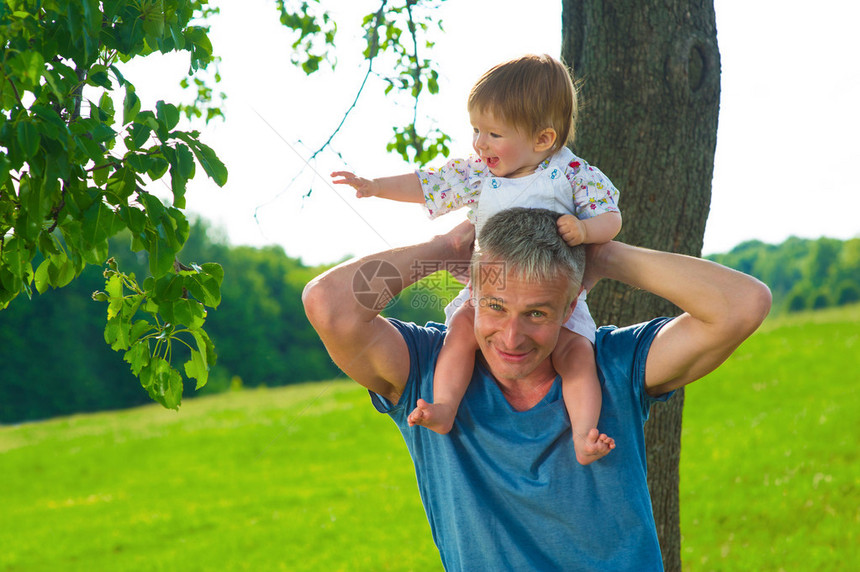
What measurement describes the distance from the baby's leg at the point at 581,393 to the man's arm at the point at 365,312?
452 mm

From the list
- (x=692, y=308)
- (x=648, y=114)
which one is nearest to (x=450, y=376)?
(x=692, y=308)

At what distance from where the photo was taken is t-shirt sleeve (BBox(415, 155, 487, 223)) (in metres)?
2.35

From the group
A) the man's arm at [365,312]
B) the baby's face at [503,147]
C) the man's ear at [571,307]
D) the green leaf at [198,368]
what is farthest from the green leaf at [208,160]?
the man's ear at [571,307]

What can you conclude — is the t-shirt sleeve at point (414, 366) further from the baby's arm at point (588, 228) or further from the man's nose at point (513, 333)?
the baby's arm at point (588, 228)

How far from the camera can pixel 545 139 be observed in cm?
232

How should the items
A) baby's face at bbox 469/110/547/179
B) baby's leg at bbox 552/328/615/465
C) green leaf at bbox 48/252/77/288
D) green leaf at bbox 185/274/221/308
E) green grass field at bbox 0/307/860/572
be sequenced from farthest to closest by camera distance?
1. green grass field at bbox 0/307/860/572
2. baby's face at bbox 469/110/547/179
3. green leaf at bbox 48/252/77/288
4. green leaf at bbox 185/274/221/308
5. baby's leg at bbox 552/328/615/465

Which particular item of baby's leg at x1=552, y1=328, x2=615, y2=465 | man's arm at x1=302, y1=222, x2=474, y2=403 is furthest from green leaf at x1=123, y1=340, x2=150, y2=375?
baby's leg at x1=552, y1=328, x2=615, y2=465

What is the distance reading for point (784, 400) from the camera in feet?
31.0

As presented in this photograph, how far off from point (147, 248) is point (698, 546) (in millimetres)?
4953

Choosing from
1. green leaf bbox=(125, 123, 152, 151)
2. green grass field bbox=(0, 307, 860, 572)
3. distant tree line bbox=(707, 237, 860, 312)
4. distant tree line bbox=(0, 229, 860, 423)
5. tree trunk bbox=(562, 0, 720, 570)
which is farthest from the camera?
distant tree line bbox=(707, 237, 860, 312)

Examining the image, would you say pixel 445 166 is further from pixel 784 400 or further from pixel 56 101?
pixel 784 400

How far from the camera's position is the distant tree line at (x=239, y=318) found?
745 centimetres

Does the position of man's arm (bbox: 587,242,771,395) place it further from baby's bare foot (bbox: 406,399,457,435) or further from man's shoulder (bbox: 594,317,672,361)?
baby's bare foot (bbox: 406,399,457,435)

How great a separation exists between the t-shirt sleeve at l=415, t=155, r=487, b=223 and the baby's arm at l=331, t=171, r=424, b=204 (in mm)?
24
